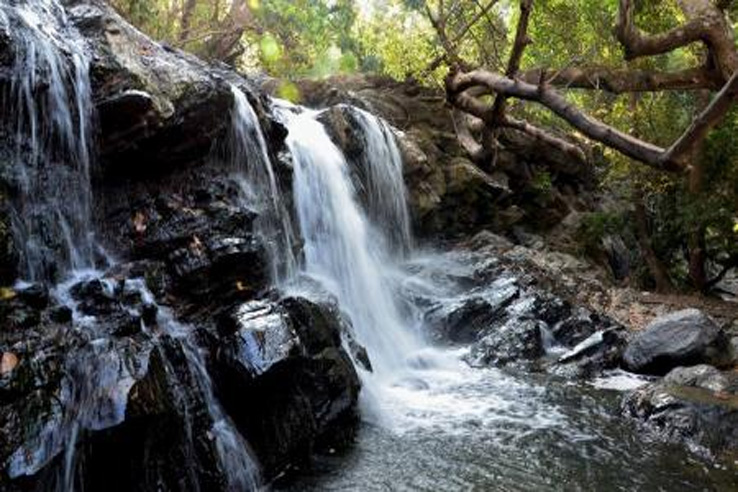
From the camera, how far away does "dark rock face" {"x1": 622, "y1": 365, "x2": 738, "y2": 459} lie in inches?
281

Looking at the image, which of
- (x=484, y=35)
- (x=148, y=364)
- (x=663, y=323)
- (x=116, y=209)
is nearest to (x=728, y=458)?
(x=663, y=323)

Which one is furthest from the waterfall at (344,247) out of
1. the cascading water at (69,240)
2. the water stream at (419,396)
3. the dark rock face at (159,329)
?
the cascading water at (69,240)

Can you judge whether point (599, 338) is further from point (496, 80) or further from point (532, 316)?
point (496, 80)

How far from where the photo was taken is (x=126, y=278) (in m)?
6.96

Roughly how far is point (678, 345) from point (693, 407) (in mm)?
2408

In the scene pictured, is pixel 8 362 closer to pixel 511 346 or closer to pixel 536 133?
pixel 511 346

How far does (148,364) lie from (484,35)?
15.7m

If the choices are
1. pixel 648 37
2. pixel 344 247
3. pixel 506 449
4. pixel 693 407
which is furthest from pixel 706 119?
pixel 344 247

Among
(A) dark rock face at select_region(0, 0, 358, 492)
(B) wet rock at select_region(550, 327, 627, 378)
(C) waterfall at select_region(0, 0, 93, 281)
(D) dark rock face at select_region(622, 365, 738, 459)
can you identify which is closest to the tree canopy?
(D) dark rock face at select_region(622, 365, 738, 459)

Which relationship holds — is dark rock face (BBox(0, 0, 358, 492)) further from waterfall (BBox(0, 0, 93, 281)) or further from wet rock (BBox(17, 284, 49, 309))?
waterfall (BBox(0, 0, 93, 281))

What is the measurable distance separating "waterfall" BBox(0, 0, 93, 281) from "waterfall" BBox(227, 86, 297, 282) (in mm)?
2488

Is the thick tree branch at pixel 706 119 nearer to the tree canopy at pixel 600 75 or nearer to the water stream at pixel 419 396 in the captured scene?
the tree canopy at pixel 600 75

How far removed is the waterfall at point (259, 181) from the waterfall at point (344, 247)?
1.24m

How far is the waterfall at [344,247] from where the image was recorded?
431 inches
